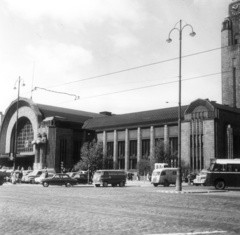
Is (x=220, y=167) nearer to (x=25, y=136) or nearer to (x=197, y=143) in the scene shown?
(x=197, y=143)

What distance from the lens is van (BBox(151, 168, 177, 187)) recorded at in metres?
39.8

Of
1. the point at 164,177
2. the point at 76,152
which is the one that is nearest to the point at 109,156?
the point at 76,152

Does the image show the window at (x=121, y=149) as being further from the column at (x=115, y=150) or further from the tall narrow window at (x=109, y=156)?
the tall narrow window at (x=109, y=156)

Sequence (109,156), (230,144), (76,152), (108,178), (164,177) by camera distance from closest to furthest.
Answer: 1. (108,178)
2. (164,177)
3. (230,144)
4. (109,156)
5. (76,152)

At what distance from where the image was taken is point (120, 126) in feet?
250

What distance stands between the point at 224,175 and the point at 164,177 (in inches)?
410

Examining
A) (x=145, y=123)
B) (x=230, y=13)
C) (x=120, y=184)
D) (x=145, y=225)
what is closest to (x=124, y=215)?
(x=145, y=225)

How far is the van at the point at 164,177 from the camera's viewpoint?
39812mm

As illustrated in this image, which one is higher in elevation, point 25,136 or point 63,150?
point 25,136

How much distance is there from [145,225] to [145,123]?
62981 mm

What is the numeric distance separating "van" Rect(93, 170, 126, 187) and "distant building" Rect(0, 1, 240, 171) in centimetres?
2537

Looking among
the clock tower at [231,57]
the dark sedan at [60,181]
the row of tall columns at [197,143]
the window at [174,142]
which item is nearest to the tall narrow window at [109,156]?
the window at [174,142]

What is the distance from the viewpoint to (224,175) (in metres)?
30.6

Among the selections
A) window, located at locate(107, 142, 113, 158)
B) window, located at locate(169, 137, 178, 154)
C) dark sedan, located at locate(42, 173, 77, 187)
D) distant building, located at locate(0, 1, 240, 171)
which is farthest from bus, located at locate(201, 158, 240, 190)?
window, located at locate(107, 142, 113, 158)
